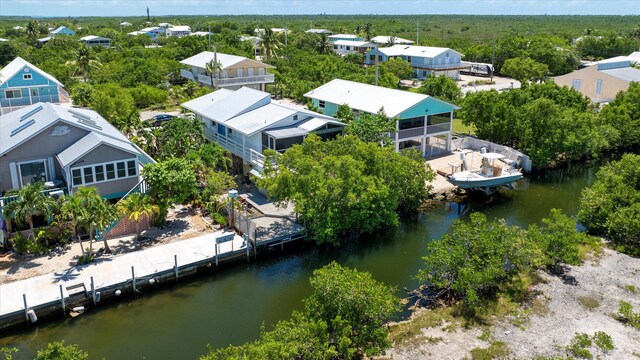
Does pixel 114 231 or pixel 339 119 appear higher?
pixel 339 119

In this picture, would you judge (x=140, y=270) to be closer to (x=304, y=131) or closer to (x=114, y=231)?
(x=114, y=231)

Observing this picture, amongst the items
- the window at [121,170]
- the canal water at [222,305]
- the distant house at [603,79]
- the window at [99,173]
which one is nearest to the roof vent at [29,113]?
the window at [99,173]

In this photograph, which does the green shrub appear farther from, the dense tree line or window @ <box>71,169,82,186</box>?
window @ <box>71,169,82,186</box>

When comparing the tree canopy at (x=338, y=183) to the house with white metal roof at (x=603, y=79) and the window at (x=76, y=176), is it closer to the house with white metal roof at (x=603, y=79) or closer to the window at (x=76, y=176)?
the window at (x=76, y=176)

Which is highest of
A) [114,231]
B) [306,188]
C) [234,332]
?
[306,188]

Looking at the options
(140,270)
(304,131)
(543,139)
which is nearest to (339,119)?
(304,131)

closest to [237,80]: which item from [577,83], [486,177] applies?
[486,177]

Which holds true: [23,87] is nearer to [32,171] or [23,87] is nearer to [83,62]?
[83,62]
